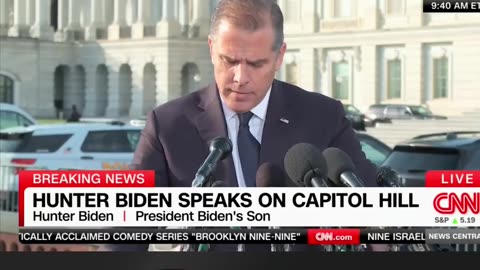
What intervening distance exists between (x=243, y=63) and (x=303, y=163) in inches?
17.2

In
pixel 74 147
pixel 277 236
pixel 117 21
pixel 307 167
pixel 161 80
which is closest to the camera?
pixel 307 167

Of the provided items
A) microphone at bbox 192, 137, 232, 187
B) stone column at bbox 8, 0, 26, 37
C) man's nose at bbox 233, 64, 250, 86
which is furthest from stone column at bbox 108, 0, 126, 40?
microphone at bbox 192, 137, 232, 187

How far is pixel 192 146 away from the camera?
3.50 meters

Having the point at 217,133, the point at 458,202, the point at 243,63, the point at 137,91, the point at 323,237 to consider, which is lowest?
the point at 323,237

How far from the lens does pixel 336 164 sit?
3.33 m

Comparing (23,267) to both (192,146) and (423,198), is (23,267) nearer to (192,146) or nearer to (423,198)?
(192,146)

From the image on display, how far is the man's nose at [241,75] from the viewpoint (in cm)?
353

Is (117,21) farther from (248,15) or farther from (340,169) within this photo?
(340,169)

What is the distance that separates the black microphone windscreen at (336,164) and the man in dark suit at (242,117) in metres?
0.09

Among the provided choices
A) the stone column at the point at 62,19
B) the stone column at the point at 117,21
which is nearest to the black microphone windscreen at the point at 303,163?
the stone column at the point at 117,21

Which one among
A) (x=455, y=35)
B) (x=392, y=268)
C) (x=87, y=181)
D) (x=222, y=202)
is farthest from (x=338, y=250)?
(x=455, y=35)

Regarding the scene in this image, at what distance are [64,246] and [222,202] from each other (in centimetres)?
52

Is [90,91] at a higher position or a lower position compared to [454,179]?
higher

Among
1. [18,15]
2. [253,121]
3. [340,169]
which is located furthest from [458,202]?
[18,15]
